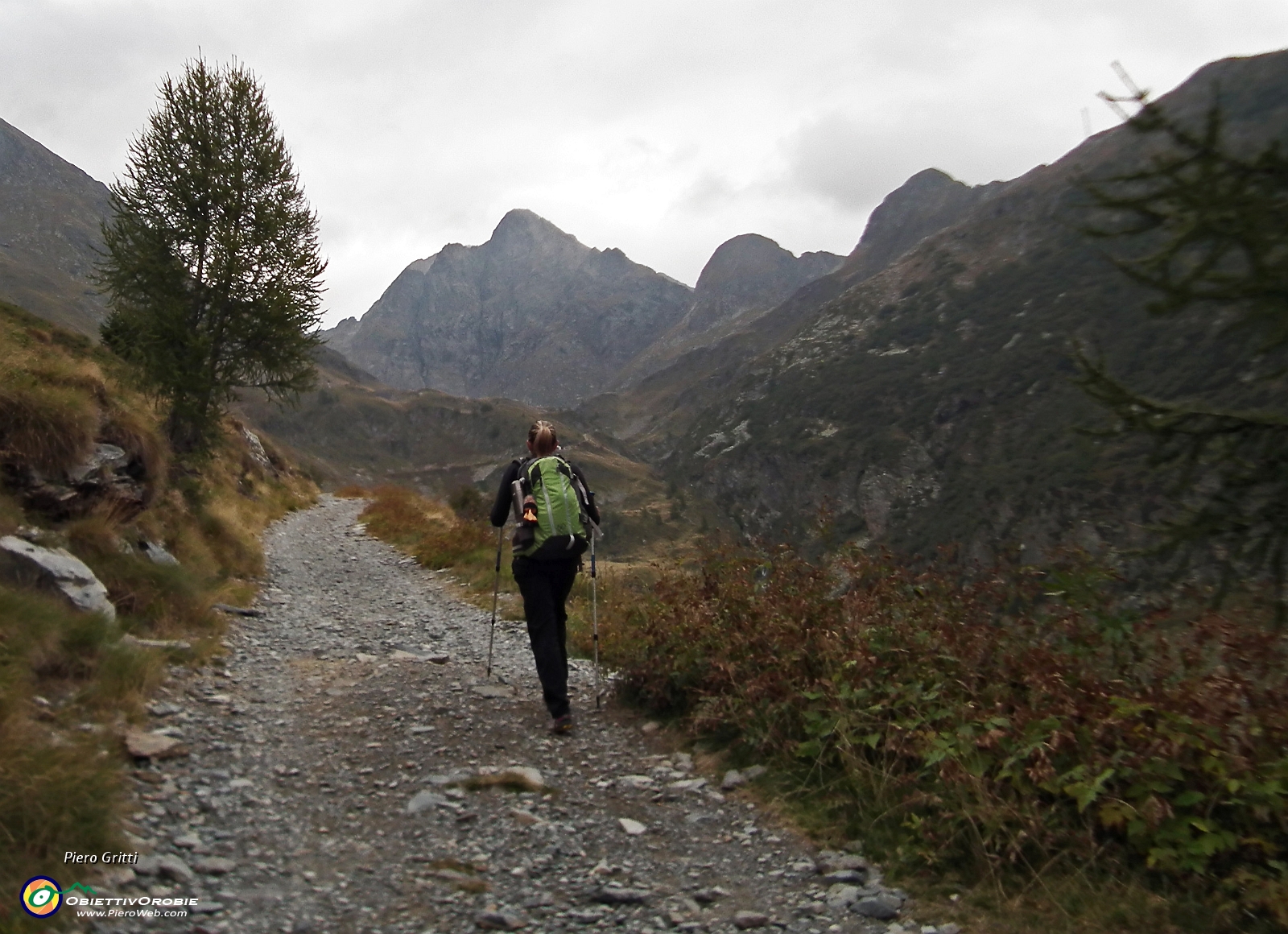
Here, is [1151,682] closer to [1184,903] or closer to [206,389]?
[1184,903]

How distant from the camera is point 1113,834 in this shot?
4793 mm

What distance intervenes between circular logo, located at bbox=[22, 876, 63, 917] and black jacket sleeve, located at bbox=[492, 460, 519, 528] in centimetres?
461

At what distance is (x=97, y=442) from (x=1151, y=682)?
506 inches

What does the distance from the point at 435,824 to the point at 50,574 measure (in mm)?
5022

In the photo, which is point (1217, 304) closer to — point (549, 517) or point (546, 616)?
point (549, 517)

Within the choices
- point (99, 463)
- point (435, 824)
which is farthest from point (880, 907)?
point (99, 463)

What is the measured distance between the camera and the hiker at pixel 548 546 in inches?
312

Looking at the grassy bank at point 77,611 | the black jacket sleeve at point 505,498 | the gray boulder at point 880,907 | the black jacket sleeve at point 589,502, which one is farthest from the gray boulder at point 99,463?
the gray boulder at point 880,907

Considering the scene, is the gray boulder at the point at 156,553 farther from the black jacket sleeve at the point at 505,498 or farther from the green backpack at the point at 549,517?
the green backpack at the point at 549,517

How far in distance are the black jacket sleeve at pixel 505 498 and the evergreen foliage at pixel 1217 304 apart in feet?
17.4

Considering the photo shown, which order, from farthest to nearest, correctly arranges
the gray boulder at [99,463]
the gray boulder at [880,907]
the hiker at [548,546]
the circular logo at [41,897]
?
the gray boulder at [99,463] < the hiker at [548,546] < the gray boulder at [880,907] < the circular logo at [41,897]

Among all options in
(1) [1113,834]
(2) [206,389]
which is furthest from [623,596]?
(2) [206,389]

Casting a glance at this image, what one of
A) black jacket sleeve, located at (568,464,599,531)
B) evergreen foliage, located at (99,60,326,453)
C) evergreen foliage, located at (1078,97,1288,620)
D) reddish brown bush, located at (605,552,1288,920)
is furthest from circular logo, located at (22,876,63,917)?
evergreen foliage, located at (99,60,326,453)

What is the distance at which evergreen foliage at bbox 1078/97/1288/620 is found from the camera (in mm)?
6090
